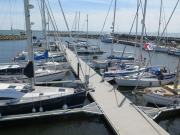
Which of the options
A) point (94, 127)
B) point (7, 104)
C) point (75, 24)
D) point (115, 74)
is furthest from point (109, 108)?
point (75, 24)

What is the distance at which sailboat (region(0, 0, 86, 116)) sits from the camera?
11.0 metres

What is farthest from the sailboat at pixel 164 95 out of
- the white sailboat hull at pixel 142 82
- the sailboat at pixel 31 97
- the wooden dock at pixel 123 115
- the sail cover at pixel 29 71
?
the sail cover at pixel 29 71

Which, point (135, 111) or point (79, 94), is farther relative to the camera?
point (79, 94)

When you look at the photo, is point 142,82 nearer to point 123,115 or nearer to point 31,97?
point 123,115

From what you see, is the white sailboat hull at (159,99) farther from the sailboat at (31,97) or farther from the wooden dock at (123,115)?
the sailboat at (31,97)

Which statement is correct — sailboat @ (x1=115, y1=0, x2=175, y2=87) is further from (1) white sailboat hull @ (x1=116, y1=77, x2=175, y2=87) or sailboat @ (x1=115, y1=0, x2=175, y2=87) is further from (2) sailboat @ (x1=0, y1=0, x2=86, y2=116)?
(2) sailboat @ (x1=0, y1=0, x2=86, y2=116)

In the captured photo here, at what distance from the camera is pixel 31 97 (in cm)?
1155

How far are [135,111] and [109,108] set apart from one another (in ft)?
6.06

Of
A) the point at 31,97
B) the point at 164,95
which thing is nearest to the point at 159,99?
the point at 164,95

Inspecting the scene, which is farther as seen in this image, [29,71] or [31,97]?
[29,71]

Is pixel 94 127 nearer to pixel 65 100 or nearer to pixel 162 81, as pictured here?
pixel 65 100

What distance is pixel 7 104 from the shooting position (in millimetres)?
10781

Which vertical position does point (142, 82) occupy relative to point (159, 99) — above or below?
above

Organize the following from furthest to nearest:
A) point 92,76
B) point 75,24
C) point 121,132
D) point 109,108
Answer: point 75,24, point 92,76, point 109,108, point 121,132
